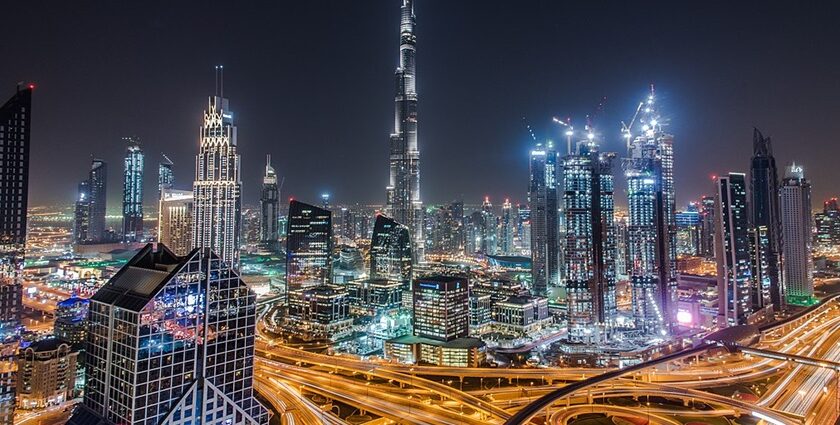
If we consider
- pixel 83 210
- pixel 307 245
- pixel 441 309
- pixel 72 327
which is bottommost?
pixel 441 309

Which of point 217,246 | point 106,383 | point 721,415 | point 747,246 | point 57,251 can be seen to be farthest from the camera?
point 57,251

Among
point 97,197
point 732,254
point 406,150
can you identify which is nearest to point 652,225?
point 732,254

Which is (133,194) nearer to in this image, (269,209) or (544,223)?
(269,209)

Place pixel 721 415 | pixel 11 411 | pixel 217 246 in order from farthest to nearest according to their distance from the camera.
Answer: pixel 217 246, pixel 721 415, pixel 11 411

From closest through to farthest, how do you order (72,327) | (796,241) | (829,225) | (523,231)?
(72,327), (796,241), (829,225), (523,231)

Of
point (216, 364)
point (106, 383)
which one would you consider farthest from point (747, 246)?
point (106, 383)

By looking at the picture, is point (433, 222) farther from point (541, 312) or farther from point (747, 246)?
point (747, 246)

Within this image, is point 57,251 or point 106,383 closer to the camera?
point 106,383
